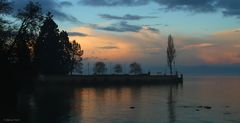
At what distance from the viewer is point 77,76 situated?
482 ft

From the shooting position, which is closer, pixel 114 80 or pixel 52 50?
pixel 52 50

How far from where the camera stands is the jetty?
139 m

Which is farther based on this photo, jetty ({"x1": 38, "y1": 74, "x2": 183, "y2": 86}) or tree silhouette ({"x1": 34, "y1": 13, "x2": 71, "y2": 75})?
jetty ({"x1": 38, "y1": 74, "x2": 183, "y2": 86})

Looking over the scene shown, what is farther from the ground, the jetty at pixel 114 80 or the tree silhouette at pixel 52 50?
the tree silhouette at pixel 52 50

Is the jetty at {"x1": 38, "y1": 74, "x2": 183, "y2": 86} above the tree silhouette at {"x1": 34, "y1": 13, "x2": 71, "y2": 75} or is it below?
below

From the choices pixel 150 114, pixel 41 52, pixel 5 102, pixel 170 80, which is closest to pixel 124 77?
pixel 170 80

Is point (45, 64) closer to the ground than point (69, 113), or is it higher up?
higher up

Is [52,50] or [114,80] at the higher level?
[52,50]

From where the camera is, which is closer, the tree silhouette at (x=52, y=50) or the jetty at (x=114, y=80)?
the tree silhouette at (x=52, y=50)

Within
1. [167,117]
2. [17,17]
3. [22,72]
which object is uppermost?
[17,17]

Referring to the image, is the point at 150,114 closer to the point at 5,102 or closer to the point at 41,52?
the point at 5,102

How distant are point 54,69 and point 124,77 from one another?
146 ft

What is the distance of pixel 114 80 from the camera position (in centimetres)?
16062

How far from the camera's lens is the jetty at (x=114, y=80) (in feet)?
455
